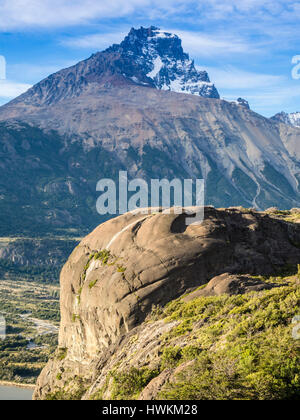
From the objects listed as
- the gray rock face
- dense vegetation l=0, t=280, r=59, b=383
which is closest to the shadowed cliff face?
the gray rock face

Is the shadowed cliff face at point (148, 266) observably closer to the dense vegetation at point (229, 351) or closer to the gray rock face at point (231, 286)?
the gray rock face at point (231, 286)

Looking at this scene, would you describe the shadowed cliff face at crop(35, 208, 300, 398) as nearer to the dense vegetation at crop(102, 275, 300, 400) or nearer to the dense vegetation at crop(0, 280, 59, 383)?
the dense vegetation at crop(102, 275, 300, 400)

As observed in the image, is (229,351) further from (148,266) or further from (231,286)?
(148,266)

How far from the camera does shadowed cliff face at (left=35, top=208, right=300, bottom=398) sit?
49.5m

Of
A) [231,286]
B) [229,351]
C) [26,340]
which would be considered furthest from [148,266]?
[26,340]

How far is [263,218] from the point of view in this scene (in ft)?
193

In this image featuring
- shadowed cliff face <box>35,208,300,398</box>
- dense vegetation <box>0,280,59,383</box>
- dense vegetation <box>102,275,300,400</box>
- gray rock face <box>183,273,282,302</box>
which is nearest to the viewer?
dense vegetation <box>102,275,300,400</box>

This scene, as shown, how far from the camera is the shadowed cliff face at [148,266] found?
49469mm

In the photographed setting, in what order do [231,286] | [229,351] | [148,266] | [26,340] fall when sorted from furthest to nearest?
[26,340] < [148,266] < [231,286] < [229,351]

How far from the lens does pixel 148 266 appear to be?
50.7 meters

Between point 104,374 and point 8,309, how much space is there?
490ft

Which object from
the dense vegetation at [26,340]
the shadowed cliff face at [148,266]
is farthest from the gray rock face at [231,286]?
the dense vegetation at [26,340]
